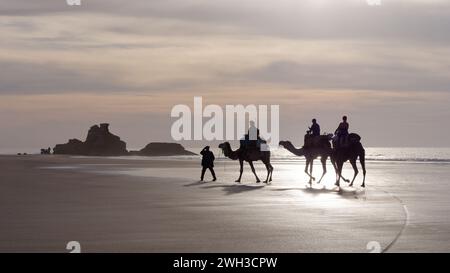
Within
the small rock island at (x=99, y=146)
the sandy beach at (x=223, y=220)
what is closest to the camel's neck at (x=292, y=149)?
the sandy beach at (x=223, y=220)

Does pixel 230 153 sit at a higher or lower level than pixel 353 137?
lower

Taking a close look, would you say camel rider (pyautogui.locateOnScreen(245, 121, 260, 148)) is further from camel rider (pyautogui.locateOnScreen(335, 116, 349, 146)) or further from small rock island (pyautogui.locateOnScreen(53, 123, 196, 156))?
small rock island (pyautogui.locateOnScreen(53, 123, 196, 156))

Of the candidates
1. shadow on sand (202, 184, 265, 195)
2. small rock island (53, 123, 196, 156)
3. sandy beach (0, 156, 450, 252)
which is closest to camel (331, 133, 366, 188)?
shadow on sand (202, 184, 265, 195)

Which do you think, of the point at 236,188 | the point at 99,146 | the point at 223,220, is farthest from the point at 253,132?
the point at 99,146

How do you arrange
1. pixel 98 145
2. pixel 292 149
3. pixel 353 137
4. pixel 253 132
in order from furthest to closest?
pixel 98 145
pixel 292 149
pixel 253 132
pixel 353 137

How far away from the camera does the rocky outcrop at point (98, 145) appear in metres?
144

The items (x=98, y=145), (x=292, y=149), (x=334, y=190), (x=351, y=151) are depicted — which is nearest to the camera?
(x=334, y=190)

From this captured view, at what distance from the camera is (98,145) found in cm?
14575

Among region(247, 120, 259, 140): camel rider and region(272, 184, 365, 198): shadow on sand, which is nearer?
region(272, 184, 365, 198): shadow on sand

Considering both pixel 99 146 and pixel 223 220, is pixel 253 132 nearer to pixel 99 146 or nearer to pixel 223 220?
pixel 223 220

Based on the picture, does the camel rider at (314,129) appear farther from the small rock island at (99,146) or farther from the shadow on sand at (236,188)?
the small rock island at (99,146)

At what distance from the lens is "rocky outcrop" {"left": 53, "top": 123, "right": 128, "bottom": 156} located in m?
144
